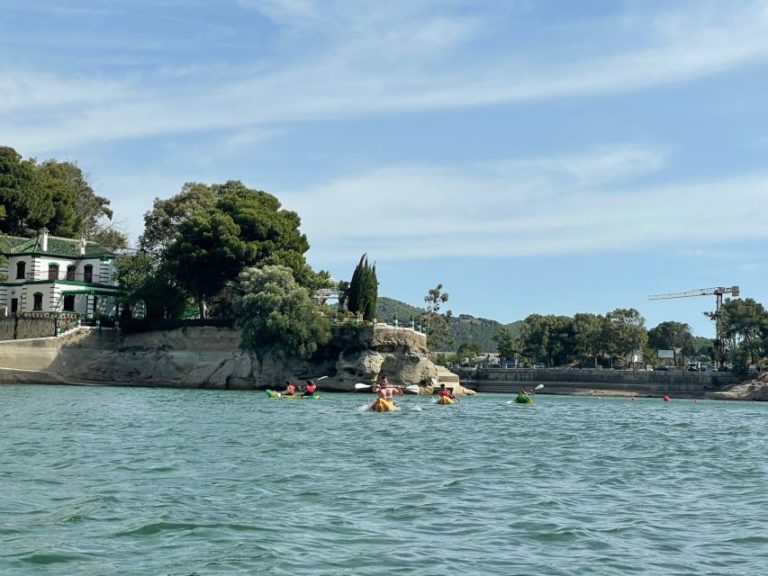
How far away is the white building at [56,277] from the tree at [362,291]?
62.4ft

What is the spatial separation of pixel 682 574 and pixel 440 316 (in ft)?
403

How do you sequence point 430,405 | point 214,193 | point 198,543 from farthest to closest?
point 214,193
point 430,405
point 198,543

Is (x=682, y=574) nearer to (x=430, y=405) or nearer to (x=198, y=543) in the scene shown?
(x=198, y=543)

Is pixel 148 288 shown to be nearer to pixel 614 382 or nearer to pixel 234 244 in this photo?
pixel 234 244

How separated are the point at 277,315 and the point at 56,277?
79.4ft

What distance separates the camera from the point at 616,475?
79.0ft

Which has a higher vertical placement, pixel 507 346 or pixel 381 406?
pixel 507 346

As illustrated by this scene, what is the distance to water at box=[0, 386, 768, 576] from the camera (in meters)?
14.0

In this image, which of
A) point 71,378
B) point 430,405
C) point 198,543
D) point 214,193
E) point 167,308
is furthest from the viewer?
point 214,193

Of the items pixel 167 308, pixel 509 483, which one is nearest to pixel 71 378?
pixel 167 308

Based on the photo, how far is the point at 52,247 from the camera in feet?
282

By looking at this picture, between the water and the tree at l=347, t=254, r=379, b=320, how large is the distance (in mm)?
47242

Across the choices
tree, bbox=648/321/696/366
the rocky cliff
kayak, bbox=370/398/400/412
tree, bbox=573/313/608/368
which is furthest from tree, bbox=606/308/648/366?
kayak, bbox=370/398/400/412

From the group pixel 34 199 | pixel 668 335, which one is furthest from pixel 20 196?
pixel 668 335
